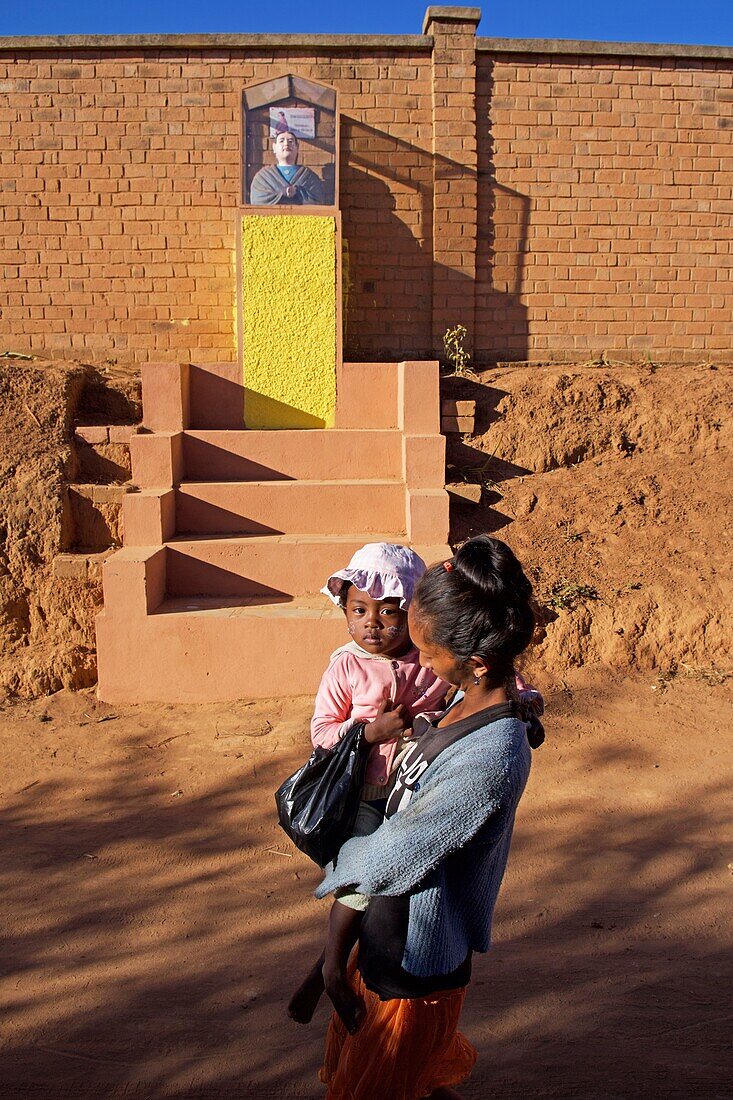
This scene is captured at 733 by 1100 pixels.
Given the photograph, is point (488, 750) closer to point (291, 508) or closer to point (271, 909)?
point (271, 909)

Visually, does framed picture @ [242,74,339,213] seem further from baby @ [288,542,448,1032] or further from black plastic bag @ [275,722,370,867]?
black plastic bag @ [275,722,370,867]

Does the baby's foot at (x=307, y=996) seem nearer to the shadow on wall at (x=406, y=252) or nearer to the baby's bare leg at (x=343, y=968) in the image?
the baby's bare leg at (x=343, y=968)

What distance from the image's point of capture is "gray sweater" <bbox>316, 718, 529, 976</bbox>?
1.75m

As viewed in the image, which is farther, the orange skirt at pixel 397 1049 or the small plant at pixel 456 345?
the small plant at pixel 456 345

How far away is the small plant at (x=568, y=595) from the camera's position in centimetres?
609

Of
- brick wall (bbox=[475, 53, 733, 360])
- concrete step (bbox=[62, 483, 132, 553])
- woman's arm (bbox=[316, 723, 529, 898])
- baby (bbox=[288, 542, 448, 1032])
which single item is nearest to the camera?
woman's arm (bbox=[316, 723, 529, 898])

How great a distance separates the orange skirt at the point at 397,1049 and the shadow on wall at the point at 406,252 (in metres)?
7.87

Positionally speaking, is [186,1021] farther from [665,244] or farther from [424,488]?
[665,244]

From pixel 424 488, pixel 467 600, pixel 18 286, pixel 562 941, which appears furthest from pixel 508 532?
pixel 18 286

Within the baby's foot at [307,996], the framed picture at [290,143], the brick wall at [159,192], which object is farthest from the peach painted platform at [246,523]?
the baby's foot at [307,996]

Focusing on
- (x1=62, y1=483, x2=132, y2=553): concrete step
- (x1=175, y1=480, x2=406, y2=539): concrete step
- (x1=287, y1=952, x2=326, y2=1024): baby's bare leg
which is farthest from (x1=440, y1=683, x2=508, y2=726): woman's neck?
(x1=62, y1=483, x2=132, y2=553): concrete step

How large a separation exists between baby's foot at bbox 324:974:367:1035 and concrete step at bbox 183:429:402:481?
18.1 feet

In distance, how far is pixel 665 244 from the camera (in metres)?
9.48

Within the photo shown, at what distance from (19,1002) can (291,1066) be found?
1.01 metres
